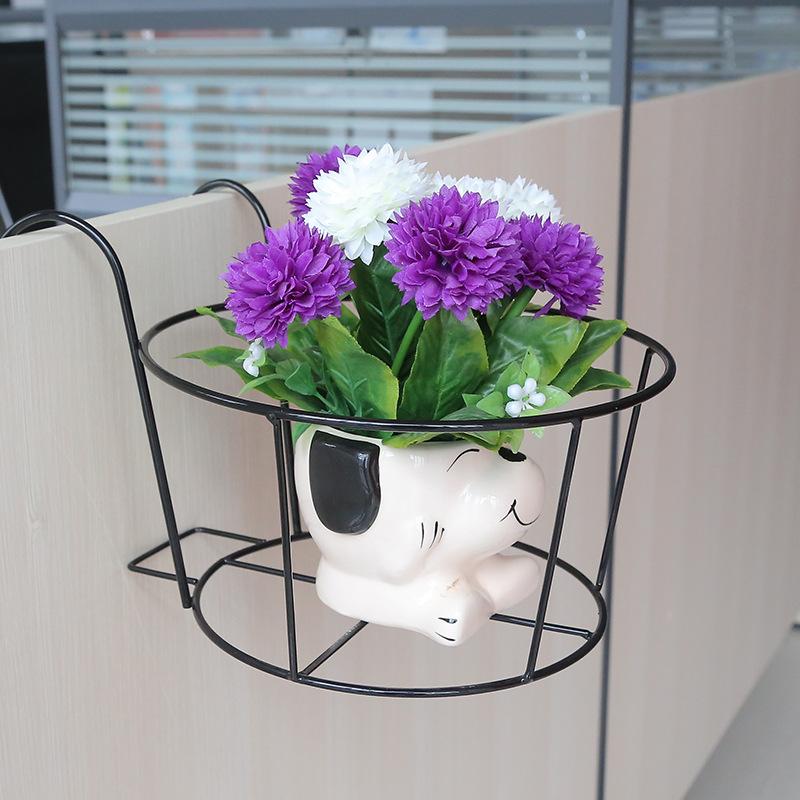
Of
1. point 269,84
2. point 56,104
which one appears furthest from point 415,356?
point 269,84

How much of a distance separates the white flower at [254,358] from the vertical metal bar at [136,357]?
2.6 inches

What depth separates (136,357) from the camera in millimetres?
543

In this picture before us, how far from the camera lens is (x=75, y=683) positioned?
22.1 inches

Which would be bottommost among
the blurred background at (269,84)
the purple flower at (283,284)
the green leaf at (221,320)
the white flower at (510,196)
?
the green leaf at (221,320)

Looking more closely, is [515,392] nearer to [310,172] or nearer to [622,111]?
[310,172]

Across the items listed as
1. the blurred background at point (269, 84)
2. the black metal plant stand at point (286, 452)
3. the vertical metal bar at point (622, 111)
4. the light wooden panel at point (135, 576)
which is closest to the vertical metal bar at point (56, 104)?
the blurred background at point (269, 84)

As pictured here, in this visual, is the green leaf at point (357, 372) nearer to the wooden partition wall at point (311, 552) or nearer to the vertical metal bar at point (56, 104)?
the wooden partition wall at point (311, 552)

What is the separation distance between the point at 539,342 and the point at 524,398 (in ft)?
0.12

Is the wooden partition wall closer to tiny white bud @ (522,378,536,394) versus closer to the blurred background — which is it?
tiny white bud @ (522,378,536,394)

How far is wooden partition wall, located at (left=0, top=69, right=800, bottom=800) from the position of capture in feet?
1.75

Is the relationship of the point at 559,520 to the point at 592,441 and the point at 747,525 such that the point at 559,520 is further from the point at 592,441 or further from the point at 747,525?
the point at 747,525

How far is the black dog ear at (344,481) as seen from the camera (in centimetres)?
51

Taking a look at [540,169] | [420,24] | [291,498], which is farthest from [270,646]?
[420,24]

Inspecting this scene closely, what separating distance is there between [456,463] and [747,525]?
1.14 m
